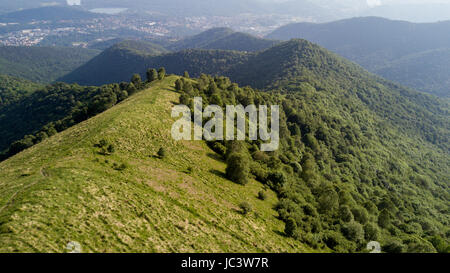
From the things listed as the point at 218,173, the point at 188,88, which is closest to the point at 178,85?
the point at 188,88

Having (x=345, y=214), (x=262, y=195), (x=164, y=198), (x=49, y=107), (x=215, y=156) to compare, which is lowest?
(x=345, y=214)

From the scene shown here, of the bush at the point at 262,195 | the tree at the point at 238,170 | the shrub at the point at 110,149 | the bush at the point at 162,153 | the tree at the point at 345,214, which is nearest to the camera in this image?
the shrub at the point at 110,149

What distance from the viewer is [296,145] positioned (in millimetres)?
117188

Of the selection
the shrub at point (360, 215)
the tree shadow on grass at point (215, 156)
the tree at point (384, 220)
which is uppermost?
the tree shadow on grass at point (215, 156)

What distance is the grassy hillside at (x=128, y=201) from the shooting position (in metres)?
25.8

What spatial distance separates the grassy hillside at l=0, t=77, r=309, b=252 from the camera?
84.6ft

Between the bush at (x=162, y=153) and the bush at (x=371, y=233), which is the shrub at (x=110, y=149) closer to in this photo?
the bush at (x=162, y=153)

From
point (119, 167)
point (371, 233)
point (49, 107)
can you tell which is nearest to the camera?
point (119, 167)

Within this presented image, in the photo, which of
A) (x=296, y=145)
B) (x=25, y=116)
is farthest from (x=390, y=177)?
(x=25, y=116)

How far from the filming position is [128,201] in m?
33.7

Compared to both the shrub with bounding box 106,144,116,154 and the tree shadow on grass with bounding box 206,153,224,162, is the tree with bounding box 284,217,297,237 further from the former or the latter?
the shrub with bounding box 106,144,116,154

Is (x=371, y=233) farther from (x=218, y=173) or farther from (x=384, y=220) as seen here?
(x=218, y=173)

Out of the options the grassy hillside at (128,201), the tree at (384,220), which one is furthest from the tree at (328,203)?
the tree at (384,220)

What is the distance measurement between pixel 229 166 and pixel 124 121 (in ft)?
96.1
